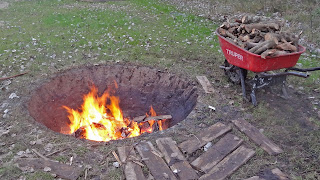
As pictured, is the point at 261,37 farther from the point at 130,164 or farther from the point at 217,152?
the point at 130,164

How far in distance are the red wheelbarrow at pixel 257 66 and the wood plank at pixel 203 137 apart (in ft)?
3.14

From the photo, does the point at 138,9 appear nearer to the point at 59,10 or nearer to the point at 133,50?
the point at 59,10

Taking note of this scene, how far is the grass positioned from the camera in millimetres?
3824

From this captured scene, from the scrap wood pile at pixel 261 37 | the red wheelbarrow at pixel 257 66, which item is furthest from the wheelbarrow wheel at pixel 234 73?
the scrap wood pile at pixel 261 37

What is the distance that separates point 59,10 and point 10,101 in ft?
22.6

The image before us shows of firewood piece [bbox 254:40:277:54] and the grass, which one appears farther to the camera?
firewood piece [bbox 254:40:277:54]

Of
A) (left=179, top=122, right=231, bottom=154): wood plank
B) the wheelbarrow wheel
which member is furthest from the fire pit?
(left=179, top=122, right=231, bottom=154): wood plank

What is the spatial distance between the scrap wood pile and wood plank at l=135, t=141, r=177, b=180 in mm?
2246

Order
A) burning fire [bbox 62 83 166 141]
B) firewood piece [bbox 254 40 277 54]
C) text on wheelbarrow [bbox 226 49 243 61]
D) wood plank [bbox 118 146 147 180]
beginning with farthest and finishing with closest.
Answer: burning fire [bbox 62 83 166 141], text on wheelbarrow [bbox 226 49 243 61], firewood piece [bbox 254 40 277 54], wood plank [bbox 118 146 147 180]

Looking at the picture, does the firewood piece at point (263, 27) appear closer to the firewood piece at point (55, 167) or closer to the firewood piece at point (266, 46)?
the firewood piece at point (266, 46)

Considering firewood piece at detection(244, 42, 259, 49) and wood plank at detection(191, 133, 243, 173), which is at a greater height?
firewood piece at detection(244, 42, 259, 49)

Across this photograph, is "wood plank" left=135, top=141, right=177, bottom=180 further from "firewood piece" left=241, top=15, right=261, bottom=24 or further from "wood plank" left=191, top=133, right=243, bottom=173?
"firewood piece" left=241, top=15, right=261, bottom=24

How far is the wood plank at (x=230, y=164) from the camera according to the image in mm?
3404

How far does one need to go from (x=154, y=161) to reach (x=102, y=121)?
215cm
